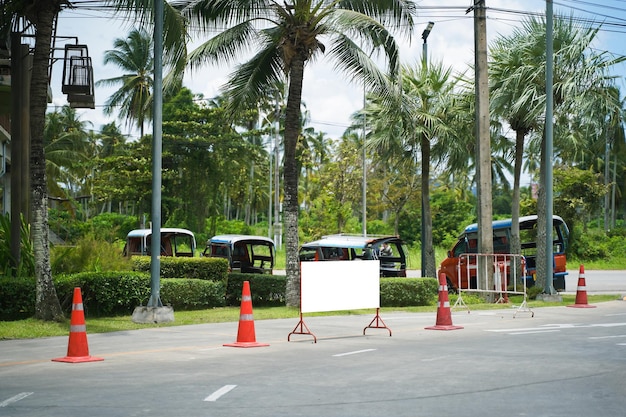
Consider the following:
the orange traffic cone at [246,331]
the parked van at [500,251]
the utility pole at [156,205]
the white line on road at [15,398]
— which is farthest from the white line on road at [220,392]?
the parked van at [500,251]

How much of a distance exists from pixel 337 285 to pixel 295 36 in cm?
900

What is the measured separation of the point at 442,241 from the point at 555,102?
38132mm

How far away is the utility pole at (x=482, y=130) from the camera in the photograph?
25812 mm

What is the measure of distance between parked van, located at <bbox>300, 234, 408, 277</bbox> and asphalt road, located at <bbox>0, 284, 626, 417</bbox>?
33.6ft

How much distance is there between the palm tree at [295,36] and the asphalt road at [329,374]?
622 centimetres

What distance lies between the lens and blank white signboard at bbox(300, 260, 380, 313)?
14.9 metres

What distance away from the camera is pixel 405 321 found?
1917 centimetres

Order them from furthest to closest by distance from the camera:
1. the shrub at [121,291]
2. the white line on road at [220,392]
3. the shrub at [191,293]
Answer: the shrub at [191,293] → the shrub at [121,291] → the white line on road at [220,392]

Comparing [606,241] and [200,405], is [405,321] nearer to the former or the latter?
[200,405]

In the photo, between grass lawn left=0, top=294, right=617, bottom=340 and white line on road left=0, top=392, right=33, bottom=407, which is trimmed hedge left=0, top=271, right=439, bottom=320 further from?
white line on road left=0, top=392, right=33, bottom=407

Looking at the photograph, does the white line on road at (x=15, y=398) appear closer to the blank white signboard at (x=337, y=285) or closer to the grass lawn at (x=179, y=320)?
the blank white signboard at (x=337, y=285)

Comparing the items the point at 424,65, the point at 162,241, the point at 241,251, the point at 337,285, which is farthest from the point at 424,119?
the point at 337,285

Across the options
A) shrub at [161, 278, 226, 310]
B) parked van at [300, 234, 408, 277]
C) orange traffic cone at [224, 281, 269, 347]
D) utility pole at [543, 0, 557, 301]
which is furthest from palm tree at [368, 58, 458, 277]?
orange traffic cone at [224, 281, 269, 347]

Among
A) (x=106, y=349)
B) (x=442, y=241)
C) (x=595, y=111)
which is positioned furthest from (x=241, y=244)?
(x=442, y=241)
